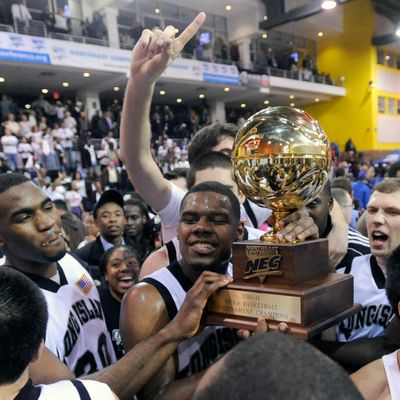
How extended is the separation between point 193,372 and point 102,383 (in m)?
0.29

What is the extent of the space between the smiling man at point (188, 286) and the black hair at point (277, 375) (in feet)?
2.27

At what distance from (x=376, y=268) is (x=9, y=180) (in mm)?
1328

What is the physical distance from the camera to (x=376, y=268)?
153 cm

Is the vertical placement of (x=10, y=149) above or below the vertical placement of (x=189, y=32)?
below

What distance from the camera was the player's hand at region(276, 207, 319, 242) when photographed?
1.21 m

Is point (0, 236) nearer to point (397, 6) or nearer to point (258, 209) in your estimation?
point (258, 209)

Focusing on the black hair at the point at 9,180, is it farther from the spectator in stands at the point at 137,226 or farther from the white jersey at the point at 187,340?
the spectator in stands at the point at 137,226

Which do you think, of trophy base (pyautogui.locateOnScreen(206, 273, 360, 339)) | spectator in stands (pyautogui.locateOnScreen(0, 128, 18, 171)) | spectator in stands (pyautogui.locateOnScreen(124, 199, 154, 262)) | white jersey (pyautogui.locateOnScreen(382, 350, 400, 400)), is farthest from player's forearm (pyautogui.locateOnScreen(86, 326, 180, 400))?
spectator in stands (pyautogui.locateOnScreen(0, 128, 18, 171))

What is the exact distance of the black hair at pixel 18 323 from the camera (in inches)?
38.6

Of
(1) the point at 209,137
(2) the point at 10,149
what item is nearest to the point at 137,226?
(1) the point at 209,137

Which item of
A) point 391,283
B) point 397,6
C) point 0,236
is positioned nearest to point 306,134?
point 391,283

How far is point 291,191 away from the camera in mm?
1201

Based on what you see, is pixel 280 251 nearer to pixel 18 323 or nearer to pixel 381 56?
pixel 18 323

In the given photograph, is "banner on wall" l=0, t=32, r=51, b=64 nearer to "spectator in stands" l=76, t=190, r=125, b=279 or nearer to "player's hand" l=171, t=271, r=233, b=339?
"spectator in stands" l=76, t=190, r=125, b=279
